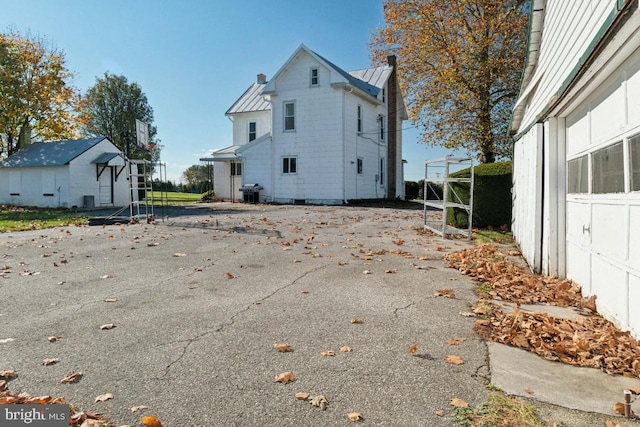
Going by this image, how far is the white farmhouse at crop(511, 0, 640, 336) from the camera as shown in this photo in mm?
3475

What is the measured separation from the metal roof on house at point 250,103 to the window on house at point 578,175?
25519 mm

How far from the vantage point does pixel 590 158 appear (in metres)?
4.74

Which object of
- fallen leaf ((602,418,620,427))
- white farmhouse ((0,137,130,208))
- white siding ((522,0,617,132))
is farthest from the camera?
white farmhouse ((0,137,130,208))

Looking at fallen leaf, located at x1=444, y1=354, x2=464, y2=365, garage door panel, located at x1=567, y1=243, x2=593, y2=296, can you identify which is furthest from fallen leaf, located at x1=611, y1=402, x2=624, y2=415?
garage door panel, located at x1=567, y1=243, x2=593, y2=296

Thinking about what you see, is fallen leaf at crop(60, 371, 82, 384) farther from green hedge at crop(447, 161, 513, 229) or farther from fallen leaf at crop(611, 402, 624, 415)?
green hedge at crop(447, 161, 513, 229)

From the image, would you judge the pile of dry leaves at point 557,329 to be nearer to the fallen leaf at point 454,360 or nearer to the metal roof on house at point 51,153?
the fallen leaf at point 454,360

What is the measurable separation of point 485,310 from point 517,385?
1.68 meters

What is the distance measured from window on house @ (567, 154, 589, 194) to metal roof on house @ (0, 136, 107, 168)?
84.5 ft

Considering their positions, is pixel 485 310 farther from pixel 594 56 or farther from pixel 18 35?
pixel 18 35

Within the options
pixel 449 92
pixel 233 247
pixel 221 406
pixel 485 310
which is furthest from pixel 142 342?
pixel 449 92

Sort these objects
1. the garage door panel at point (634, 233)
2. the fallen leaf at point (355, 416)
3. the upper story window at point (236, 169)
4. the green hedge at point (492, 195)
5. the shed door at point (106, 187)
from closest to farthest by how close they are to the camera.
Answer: the fallen leaf at point (355, 416) < the garage door panel at point (634, 233) < the green hedge at point (492, 195) < the shed door at point (106, 187) < the upper story window at point (236, 169)

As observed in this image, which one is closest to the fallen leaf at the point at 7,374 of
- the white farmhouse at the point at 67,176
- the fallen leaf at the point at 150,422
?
the fallen leaf at the point at 150,422

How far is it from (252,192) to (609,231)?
22855 millimetres

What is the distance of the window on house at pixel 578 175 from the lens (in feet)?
16.3
